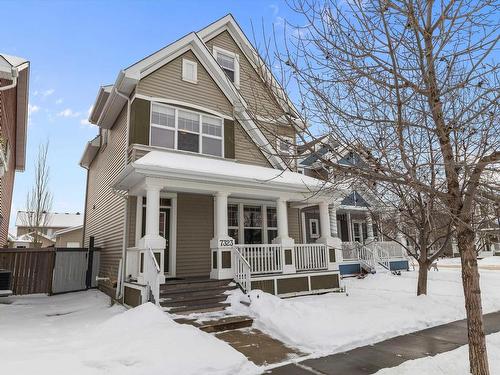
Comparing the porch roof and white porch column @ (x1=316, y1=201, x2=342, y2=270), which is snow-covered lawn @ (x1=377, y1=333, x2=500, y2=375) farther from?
white porch column @ (x1=316, y1=201, x2=342, y2=270)

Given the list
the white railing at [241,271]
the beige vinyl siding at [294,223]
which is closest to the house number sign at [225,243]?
the white railing at [241,271]

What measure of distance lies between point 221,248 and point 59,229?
40.5 m

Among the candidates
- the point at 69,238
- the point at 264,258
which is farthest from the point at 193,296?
the point at 69,238

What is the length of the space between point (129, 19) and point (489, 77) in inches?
347

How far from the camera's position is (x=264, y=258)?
34.2ft

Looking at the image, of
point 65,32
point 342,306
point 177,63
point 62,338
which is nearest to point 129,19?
point 177,63

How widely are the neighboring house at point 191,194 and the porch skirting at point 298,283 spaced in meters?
0.03

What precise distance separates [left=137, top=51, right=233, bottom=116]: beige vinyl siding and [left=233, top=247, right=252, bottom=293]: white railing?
16.0ft

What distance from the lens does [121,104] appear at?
1170 cm

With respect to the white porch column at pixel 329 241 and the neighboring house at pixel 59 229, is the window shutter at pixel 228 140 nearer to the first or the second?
the white porch column at pixel 329 241

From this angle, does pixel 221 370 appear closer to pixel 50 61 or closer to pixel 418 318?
pixel 418 318

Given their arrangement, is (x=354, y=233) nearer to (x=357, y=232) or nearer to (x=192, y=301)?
(x=357, y=232)

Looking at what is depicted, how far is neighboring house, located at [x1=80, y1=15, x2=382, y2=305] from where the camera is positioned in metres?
9.16

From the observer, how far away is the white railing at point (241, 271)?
9.20m
